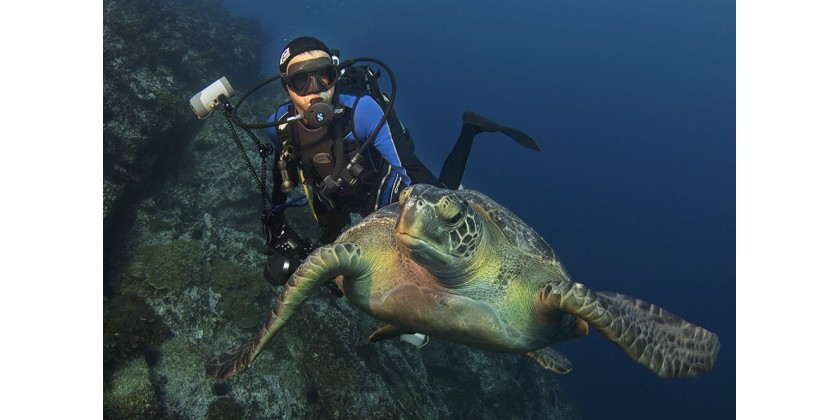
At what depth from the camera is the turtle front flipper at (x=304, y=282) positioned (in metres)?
2.06

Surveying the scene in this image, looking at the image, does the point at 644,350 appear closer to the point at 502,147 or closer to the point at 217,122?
the point at 217,122

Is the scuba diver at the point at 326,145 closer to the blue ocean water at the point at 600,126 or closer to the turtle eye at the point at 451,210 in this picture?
the turtle eye at the point at 451,210

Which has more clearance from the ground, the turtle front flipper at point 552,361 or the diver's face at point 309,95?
the diver's face at point 309,95

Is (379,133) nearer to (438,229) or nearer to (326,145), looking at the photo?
(326,145)

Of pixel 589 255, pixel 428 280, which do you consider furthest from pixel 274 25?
pixel 428 280

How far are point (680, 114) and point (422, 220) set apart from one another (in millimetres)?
67355

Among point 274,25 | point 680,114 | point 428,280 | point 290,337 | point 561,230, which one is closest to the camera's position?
point 428,280

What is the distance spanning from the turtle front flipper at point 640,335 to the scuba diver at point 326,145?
125 cm

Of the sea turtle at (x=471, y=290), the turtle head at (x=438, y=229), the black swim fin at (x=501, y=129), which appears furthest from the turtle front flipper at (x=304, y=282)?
the black swim fin at (x=501, y=129)

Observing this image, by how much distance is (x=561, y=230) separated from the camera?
113 ft

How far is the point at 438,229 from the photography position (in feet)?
5.72

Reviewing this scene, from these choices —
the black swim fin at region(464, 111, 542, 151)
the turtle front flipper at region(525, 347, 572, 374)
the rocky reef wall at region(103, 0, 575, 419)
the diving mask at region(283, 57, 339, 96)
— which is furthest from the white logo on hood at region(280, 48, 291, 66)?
the turtle front flipper at region(525, 347, 572, 374)

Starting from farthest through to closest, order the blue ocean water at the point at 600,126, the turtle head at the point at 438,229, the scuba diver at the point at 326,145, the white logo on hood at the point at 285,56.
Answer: the blue ocean water at the point at 600,126
the white logo on hood at the point at 285,56
the scuba diver at the point at 326,145
the turtle head at the point at 438,229

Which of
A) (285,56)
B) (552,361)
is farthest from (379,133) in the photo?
(552,361)
